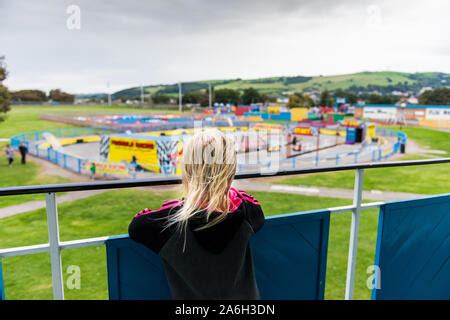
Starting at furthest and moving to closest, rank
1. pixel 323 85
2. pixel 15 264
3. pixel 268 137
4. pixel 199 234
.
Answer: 1. pixel 323 85
2. pixel 268 137
3. pixel 15 264
4. pixel 199 234

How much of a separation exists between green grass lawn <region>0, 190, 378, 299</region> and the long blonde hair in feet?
3.99

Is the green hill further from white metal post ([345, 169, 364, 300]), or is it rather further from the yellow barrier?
white metal post ([345, 169, 364, 300])

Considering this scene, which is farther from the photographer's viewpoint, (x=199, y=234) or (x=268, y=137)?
(x=268, y=137)

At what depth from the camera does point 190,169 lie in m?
1.28

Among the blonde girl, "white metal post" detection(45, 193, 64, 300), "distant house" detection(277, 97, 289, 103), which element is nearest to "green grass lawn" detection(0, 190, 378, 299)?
"white metal post" detection(45, 193, 64, 300)

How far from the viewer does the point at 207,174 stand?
127 cm

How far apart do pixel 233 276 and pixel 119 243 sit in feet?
1.80

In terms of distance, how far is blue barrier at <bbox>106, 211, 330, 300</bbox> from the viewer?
5.18 feet

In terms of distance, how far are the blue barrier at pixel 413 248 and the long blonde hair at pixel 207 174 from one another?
→ 1.23 m

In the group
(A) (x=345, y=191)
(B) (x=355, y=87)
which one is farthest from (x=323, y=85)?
(A) (x=345, y=191)

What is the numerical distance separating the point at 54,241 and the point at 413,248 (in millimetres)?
2034

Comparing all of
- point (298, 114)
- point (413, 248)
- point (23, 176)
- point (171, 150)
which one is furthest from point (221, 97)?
point (413, 248)
